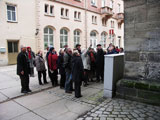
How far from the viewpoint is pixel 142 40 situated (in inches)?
171

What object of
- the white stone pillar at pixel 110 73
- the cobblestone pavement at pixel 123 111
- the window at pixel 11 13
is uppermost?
the window at pixel 11 13

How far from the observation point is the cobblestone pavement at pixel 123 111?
3490 mm

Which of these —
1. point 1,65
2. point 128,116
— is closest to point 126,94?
point 128,116

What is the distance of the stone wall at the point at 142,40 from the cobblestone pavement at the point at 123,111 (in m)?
0.89

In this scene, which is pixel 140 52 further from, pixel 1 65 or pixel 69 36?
pixel 69 36

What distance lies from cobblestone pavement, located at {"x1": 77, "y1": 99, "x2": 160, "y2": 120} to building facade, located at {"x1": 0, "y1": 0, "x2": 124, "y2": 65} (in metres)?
12.8

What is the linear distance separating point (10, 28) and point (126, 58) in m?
13.1

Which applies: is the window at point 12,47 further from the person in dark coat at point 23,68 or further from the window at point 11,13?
the person in dark coat at point 23,68

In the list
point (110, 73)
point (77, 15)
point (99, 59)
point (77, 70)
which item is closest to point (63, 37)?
point (77, 15)

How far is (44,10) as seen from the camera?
659 inches

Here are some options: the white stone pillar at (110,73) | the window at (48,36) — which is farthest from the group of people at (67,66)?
the window at (48,36)

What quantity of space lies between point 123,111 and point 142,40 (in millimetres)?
2245

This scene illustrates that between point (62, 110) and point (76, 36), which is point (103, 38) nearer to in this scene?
point (76, 36)

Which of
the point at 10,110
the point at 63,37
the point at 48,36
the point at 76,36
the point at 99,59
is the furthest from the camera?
the point at 76,36
